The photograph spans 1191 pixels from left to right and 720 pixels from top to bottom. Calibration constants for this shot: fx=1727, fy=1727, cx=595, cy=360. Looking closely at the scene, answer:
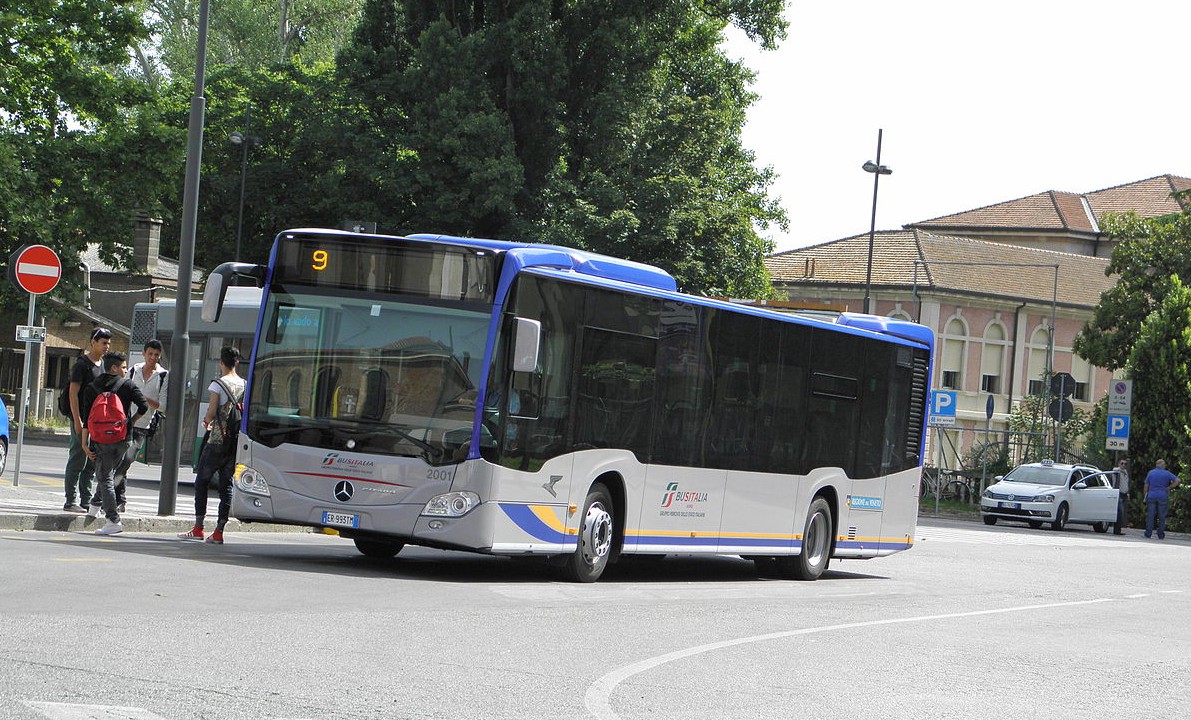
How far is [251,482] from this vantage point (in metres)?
14.6

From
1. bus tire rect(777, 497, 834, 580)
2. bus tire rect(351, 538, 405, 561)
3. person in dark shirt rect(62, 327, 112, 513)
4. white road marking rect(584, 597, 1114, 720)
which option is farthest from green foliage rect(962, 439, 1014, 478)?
person in dark shirt rect(62, 327, 112, 513)

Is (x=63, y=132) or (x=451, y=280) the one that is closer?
(x=451, y=280)

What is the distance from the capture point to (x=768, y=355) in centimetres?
1755

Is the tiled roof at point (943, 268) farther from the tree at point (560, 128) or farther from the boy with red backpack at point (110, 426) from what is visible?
the boy with red backpack at point (110, 426)

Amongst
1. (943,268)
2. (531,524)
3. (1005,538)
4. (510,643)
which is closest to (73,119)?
(1005,538)

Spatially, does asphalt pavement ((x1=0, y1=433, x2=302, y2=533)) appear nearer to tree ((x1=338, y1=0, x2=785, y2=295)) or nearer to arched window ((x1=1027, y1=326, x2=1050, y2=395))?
tree ((x1=338, y1=0, x2=785, y2=295))

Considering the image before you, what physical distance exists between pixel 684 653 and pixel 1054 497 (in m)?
32.0

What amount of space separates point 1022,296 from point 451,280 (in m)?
66.7

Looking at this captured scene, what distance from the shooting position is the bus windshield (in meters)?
14.0

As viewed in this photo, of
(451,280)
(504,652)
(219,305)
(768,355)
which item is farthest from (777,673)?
(768,355)

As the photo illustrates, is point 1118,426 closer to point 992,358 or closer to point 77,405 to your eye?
point 992,358

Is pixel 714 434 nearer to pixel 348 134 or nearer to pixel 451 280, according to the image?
pixel 451 280

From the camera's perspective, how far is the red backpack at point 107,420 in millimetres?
16047

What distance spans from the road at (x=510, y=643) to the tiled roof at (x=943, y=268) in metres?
59.7
